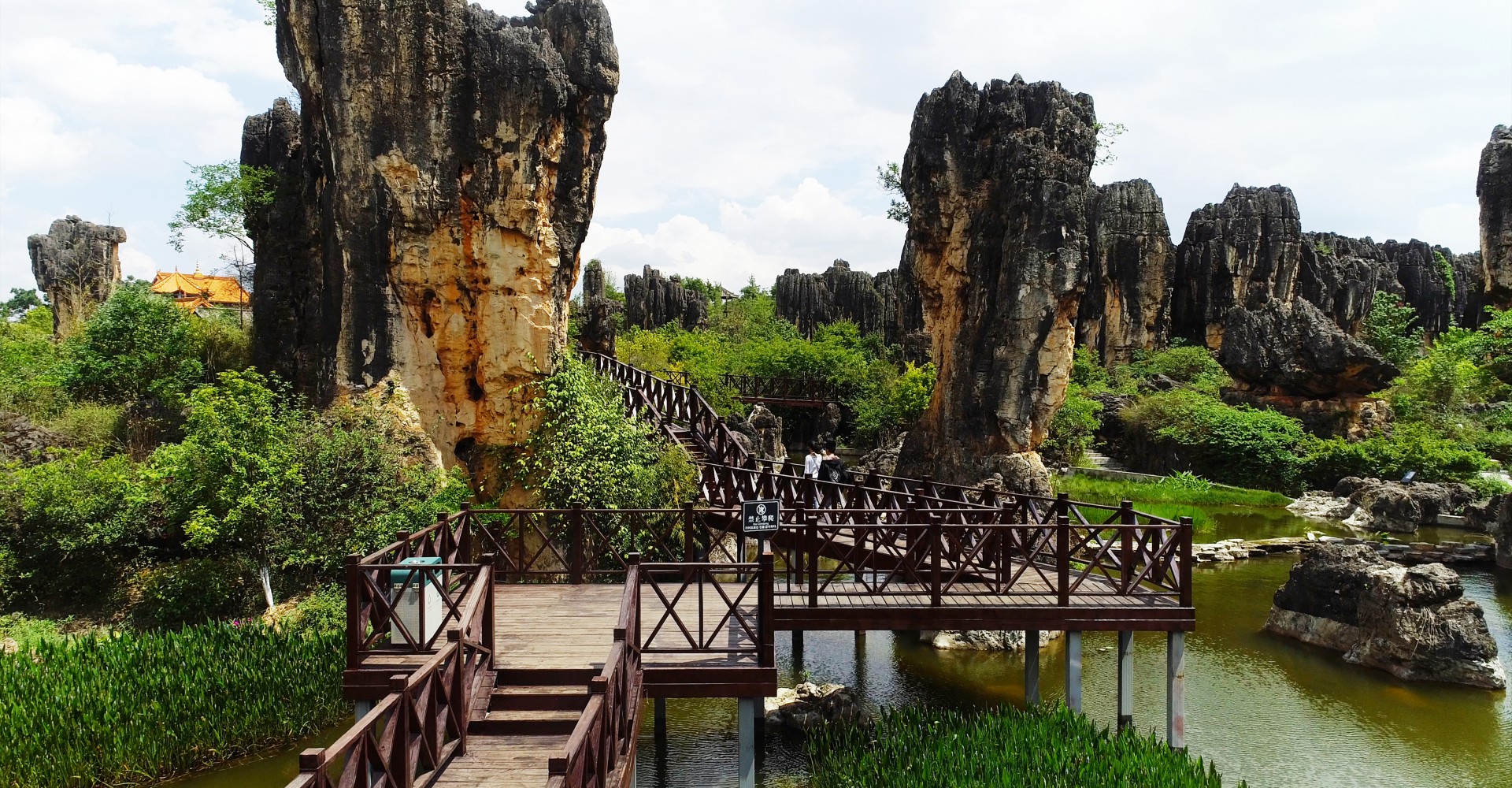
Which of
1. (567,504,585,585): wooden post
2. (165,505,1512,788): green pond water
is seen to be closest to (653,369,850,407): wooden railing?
(165,505,1512,788): green pond water

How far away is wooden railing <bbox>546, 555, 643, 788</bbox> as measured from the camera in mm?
4996

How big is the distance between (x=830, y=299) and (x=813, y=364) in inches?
675

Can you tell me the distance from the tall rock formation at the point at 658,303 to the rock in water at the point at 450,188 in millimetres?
37116

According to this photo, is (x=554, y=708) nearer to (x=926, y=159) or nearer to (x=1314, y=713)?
(x=1314, y=713)

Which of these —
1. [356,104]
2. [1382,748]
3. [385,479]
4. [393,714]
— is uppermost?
[356,104]

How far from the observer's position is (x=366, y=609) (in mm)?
7918

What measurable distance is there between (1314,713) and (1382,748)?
1070 millimetres

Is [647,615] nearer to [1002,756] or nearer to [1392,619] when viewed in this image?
[1002,756]

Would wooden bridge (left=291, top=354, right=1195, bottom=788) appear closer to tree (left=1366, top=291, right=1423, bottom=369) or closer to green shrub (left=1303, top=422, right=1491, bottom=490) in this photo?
green shrub (left=1303, top=422, right=1491, bottom=490)

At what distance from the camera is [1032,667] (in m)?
10.9

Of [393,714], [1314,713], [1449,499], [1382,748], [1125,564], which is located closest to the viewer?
[393,714]

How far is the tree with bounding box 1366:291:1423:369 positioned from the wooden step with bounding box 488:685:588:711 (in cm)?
4736

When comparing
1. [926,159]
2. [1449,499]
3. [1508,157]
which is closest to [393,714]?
[926,159]

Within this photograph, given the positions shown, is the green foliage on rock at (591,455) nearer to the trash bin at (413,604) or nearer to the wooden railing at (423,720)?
the trash bin at (413,604)
